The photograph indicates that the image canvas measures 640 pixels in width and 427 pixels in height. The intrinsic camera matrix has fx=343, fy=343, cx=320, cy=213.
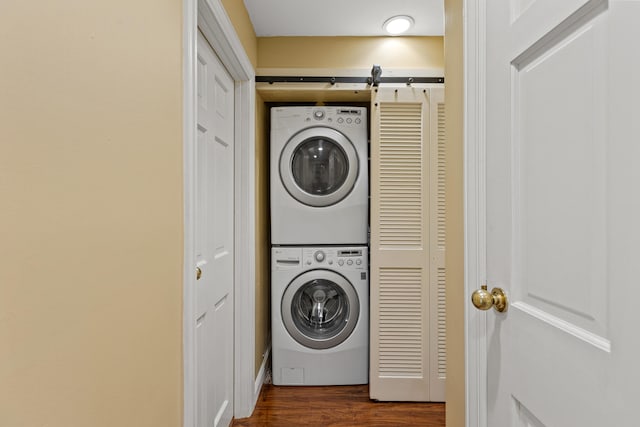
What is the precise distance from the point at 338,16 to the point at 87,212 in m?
1.92

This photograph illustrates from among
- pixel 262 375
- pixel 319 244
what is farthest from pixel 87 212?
pixel 262 375

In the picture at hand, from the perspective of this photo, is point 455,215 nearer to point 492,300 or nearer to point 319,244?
point 492,300

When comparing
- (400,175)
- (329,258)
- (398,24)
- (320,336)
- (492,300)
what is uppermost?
(398,24)

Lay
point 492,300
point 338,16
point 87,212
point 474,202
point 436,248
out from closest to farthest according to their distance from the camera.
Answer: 1. point 87,212
2. point 492,300
3. point 474,202
4. point 338,16
5. point 436,248

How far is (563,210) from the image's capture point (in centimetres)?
62

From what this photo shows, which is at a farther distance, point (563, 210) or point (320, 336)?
point (320, 336)

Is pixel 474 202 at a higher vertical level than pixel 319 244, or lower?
higher

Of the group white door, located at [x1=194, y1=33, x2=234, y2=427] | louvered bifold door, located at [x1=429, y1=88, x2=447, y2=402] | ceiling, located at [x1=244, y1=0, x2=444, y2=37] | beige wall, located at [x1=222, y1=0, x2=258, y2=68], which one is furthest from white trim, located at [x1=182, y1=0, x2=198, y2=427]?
louvered bifold door, located at [x1=429, y1=88, x2=447, y2=402]

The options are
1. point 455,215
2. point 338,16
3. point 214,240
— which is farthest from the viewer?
point 338,16

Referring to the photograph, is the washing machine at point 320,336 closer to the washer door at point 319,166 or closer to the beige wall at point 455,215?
the washer door at point 319,166

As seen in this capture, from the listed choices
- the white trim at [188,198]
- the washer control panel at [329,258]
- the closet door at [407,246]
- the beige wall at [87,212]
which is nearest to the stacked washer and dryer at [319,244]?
the washer control panel at [329,258]

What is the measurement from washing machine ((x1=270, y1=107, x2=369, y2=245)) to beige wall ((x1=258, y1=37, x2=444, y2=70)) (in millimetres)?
296

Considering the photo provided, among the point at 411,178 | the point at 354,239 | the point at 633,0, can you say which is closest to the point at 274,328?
the point at 354,239

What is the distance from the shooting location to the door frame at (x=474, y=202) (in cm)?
92
